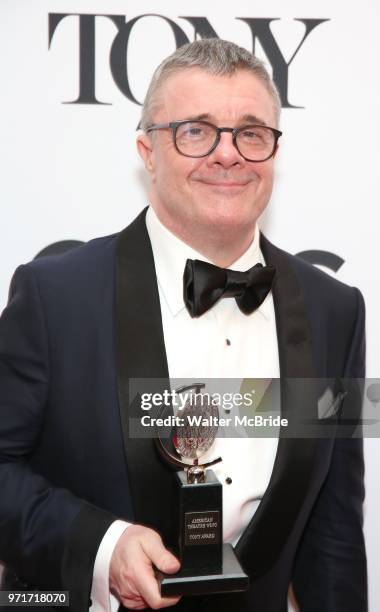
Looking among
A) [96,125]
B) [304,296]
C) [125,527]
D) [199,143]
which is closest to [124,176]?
[96,125]

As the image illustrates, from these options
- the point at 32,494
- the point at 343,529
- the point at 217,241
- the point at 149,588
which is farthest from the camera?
the point at 343,529

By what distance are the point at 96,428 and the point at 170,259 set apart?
0.46 m

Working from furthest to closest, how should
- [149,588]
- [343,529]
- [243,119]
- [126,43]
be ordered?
1. [126,43]
2. [343,529]
3. [243,119]
4. [149,588]

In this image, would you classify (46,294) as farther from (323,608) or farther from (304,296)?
(323,608)

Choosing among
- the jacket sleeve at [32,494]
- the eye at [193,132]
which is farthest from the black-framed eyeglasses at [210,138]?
the jacket sleeve at [32,494]

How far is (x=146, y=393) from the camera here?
154 cm

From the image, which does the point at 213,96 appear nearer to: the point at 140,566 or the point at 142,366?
the point at 142,366

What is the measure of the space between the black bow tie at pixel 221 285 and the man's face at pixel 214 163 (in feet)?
0.34

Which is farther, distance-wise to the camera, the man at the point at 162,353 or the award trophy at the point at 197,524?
the man at the point at 162,353

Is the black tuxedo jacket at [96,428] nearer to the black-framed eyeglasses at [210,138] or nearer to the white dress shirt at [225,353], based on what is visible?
the white dress shirt at [225,353]

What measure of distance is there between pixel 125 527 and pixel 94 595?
20 centimetres

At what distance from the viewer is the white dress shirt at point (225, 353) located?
1.64 meters

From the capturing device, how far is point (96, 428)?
1571 millimetres

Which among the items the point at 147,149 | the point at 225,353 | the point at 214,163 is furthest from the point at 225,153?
the point at 225,353
